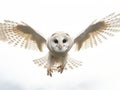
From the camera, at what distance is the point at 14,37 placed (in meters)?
10.1

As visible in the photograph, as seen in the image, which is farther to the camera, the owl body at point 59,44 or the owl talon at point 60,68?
the owl talon at point 60,68

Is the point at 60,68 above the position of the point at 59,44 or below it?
below

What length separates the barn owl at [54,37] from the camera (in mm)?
9636

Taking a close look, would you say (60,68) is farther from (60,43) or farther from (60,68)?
(60,43)

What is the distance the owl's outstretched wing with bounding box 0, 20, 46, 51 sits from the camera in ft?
32.8

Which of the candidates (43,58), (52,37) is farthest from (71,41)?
(43,58)

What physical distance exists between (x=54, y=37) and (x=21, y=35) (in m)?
1.15

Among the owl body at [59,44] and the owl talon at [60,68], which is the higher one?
the owl body at [59,44]

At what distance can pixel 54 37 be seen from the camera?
9383mm

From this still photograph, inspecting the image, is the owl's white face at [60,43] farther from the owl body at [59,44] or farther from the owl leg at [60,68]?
the owl leg at [60,68]

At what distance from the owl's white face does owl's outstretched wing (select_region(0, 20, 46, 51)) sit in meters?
0.77

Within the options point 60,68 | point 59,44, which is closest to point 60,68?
point 60,68

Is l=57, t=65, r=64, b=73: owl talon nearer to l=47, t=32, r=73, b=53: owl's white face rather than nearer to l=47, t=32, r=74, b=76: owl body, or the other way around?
l=47, t=32, r=74, b=76: owl body

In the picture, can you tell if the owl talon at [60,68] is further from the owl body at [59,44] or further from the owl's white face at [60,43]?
the owl's white face at [60,43]
